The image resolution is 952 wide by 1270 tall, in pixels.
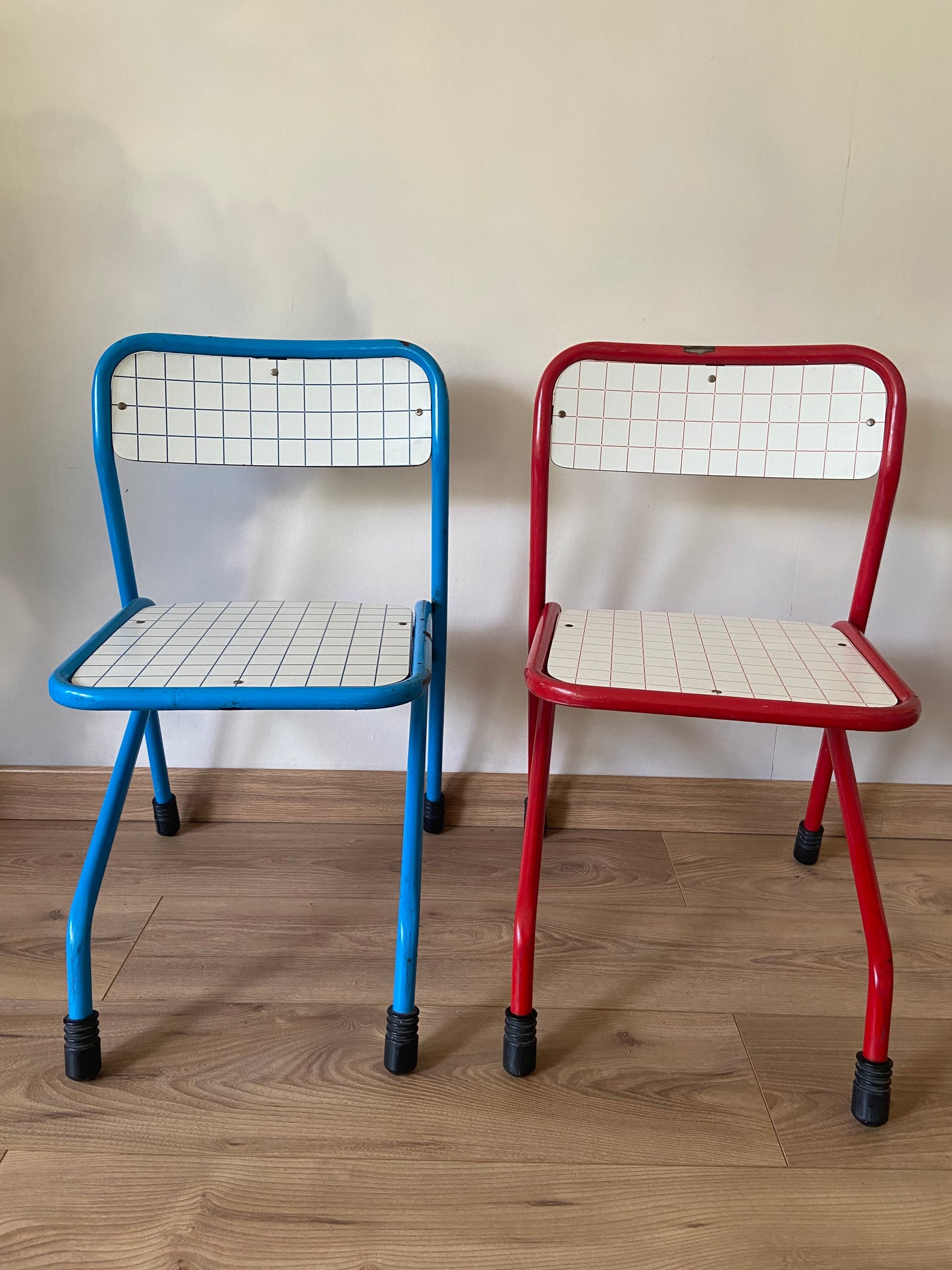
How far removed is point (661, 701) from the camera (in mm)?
867

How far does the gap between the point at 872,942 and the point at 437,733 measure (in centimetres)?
65

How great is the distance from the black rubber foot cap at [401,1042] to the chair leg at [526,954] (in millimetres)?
101

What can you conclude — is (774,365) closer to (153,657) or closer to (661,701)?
(661,701)

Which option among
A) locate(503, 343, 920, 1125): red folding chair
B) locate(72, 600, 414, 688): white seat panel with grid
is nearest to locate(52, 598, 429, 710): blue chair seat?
locate(72, 600, 414, 688): white seat panel with grid

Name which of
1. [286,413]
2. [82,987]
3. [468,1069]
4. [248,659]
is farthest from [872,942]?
[286,413]

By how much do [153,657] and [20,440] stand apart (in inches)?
22.1

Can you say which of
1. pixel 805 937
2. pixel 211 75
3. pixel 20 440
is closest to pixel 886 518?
pixel 805 937

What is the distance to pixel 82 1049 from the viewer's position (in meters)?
0.94

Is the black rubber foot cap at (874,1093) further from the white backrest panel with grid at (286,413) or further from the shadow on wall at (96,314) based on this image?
the shadow on wall at (96,314)

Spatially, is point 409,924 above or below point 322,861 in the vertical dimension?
above

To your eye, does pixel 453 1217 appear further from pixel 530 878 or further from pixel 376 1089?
pixel 530 878

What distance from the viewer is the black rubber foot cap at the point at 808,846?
52.9 inches

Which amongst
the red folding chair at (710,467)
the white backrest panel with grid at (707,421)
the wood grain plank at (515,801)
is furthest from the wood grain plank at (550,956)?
the white backrest panel with grid at (707,421)

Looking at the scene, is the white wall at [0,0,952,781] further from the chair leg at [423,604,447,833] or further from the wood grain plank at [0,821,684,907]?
the wood grain plank at [0,821,684,907]
